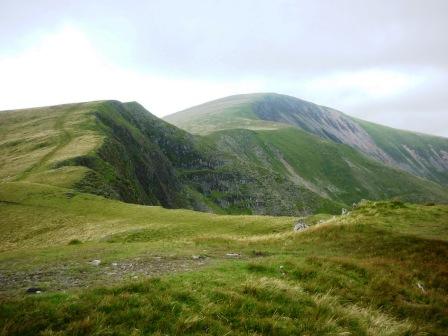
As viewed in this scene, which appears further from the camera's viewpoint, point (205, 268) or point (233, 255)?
point (233, 255)

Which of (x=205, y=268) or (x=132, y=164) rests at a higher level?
(x=205, y=268)

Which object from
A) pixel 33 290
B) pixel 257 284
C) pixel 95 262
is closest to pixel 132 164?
pixel 95 262

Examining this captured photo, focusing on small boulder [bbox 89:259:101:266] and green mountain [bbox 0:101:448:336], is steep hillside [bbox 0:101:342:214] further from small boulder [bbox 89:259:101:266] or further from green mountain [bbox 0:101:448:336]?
small boulder [bbox 89:259:101:266]

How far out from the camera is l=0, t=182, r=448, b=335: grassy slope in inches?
433

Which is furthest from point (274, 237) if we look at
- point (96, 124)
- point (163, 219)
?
point (96, 124)

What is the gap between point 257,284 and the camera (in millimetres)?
14531

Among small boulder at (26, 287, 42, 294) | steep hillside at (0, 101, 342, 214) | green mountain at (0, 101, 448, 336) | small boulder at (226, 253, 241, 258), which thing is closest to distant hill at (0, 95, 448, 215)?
steep hillside at (0, 101, 342, 214)

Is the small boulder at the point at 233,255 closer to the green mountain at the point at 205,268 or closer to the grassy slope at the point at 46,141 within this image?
the green mountain at the point at 205,268

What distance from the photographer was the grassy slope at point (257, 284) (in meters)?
11.0

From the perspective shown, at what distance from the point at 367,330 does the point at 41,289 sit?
1143cm

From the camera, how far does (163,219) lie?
162 feet

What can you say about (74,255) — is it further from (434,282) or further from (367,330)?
(434,282)

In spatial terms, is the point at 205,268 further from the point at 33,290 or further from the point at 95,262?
the point at 33,290

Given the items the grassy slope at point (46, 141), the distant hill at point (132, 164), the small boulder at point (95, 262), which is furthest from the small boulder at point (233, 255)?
the grassy slope at point (46, 141)
